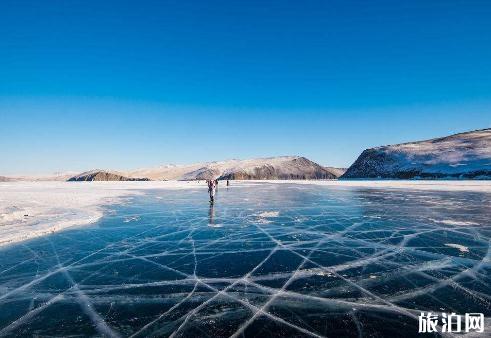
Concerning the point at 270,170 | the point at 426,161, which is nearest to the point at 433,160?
the point at 426,161

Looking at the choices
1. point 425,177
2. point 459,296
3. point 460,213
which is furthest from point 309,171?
point 459,296

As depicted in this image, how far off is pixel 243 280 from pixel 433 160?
7234 centimetres

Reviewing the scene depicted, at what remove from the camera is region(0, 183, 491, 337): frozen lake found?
12.2ft

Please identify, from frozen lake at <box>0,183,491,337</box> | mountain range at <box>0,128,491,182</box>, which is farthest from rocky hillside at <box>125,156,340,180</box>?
frozen lake at <box>0,183,491,337</box>

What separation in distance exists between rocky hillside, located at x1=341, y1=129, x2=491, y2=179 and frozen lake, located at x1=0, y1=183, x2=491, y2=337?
5444cm

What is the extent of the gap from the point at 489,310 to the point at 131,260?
6.00 m

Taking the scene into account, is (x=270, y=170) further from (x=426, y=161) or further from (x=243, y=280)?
(x=243, y=280)

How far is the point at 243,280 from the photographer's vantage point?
205 inches

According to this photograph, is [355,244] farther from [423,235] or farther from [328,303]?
[328,303]

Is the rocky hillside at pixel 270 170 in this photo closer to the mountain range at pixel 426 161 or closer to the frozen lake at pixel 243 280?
the mountain range at pixel 426 161

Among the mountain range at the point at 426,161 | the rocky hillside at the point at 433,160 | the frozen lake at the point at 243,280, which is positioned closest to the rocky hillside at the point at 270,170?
the mountain range at the point at 426,161

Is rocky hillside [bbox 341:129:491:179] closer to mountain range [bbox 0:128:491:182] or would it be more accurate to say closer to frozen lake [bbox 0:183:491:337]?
mountain range [bbox 0:128:491:182]

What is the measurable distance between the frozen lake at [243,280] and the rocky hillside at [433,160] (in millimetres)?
54438

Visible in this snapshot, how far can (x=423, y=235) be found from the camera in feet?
27.6
